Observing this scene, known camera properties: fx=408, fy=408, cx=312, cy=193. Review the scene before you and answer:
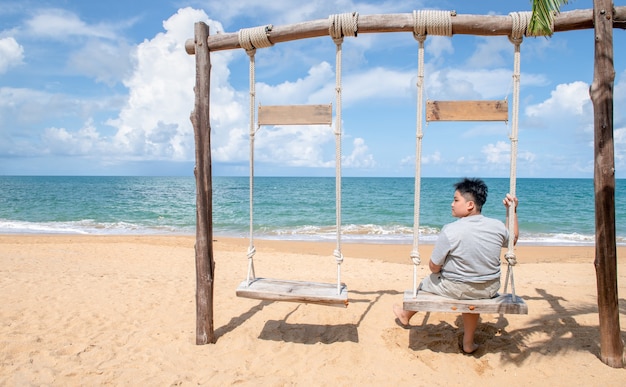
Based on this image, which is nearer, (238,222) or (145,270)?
(145,270)

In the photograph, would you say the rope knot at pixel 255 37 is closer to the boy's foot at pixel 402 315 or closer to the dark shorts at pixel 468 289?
the dark shorts at pixel 468 289

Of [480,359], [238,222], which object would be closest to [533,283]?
[480,359]

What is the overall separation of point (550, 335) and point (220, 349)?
329cm

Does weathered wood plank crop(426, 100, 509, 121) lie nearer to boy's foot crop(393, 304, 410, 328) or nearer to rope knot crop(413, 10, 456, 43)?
rope knot crop(413, 10, 456, 43)

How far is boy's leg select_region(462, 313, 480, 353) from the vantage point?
368 centimetres

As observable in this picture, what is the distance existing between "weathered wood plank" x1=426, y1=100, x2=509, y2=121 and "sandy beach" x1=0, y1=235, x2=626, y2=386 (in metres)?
2.17

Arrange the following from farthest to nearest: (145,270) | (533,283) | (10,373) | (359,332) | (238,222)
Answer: (238,222), (145,270), (533,283), (359,332), (10,373)

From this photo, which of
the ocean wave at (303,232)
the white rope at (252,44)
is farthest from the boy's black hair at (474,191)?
the ocean wave at (303,232)

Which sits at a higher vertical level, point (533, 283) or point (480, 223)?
point (480, 223)

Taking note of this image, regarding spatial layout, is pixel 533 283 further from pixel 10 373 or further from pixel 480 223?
pixel 10 373

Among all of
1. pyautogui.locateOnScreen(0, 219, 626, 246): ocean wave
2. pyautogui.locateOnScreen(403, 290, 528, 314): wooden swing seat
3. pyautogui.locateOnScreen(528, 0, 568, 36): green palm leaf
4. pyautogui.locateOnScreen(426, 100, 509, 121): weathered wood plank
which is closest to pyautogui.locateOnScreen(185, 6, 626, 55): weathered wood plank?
pyautogui.locateOnScreen(528, 0, 568, 36): green palm leaf

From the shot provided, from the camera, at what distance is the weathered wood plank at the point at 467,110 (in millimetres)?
3607

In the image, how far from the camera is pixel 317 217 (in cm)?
2141

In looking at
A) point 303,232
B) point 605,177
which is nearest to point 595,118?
point 605,177
